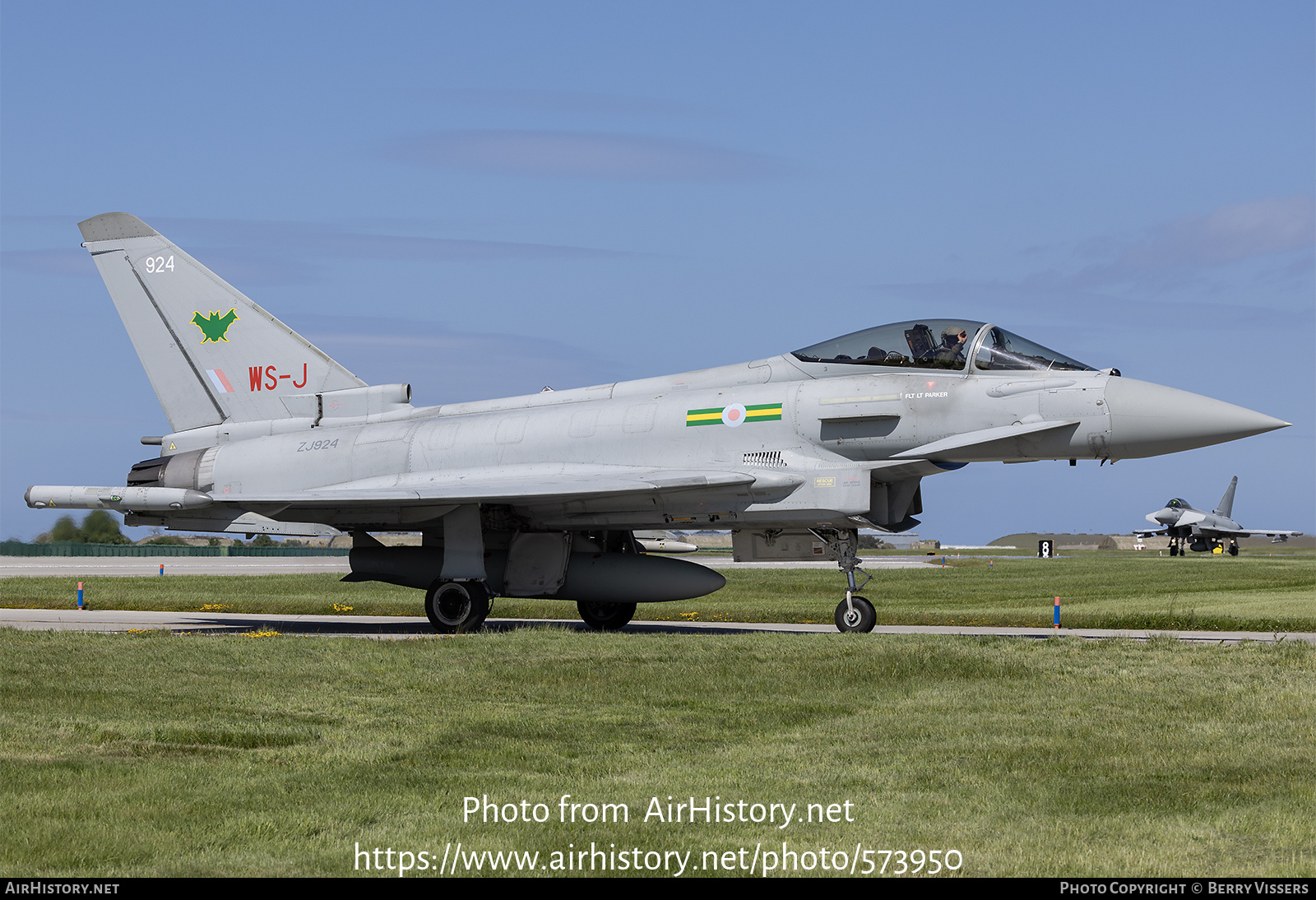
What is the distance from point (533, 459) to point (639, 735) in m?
9.49

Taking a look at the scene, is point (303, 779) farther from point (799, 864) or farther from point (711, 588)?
point (711, 588)

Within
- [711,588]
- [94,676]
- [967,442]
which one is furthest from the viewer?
[711,588]

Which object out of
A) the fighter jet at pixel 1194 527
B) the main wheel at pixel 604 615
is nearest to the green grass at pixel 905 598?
the main wheel at pixel 604 615

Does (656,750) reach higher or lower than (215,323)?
lower

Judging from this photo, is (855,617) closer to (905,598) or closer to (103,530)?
(905,598)

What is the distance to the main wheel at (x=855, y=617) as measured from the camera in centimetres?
1547

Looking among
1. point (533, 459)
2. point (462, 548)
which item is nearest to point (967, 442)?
point (533, 459)

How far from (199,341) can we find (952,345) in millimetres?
12144

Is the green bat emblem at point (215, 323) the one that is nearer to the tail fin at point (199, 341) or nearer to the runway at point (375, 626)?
the tail fin at point (199, 341)

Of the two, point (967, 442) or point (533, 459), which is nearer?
point (967, 442)

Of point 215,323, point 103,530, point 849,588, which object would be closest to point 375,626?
point 215,323

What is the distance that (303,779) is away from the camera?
261 inches

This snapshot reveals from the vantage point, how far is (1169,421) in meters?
14.0

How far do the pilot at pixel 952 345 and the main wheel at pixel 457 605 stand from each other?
716 centimetres
